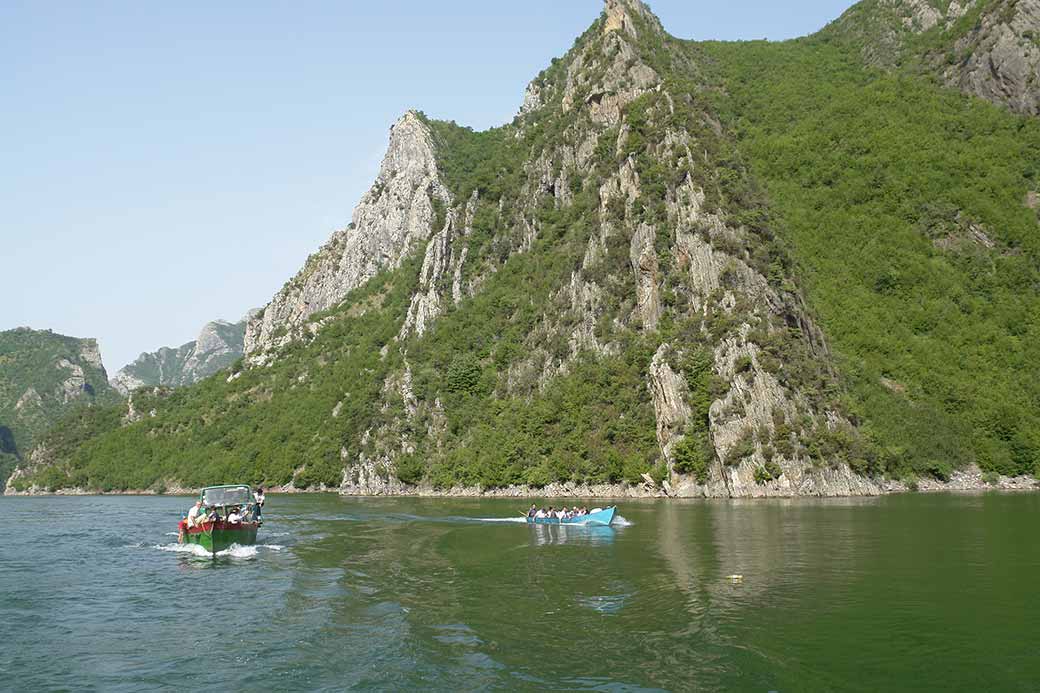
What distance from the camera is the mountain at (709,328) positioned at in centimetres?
12006

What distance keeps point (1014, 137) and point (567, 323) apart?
117 m

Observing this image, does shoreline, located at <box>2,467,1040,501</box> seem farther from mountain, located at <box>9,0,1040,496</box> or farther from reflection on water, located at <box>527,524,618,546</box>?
reflection on water, located at <box>527,524,618,546</box>

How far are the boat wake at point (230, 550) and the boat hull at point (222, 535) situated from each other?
0.88ft

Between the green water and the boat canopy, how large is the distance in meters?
4.45

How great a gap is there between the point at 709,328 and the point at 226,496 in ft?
266

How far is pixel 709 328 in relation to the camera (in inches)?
4983

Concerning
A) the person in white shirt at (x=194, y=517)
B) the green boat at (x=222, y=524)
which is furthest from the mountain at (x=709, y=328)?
the person in white shirt at (x=194, y=517)

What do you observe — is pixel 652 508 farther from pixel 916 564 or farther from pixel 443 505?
pixel 916 564

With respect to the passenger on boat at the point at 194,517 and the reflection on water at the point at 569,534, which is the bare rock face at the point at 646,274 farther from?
the passenger on boat at the point at 194,517

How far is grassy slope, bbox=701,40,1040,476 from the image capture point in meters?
128

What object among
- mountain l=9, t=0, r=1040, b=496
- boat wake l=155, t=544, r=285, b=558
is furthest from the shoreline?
boat wake l=155, t=544, r=285, b=558

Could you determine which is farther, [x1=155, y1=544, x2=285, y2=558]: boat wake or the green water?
[x1=155, y1=544, x2=285, y2=558]: boat wake

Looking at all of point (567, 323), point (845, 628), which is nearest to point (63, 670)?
point (845, 628)

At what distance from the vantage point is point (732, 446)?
110312 mm
